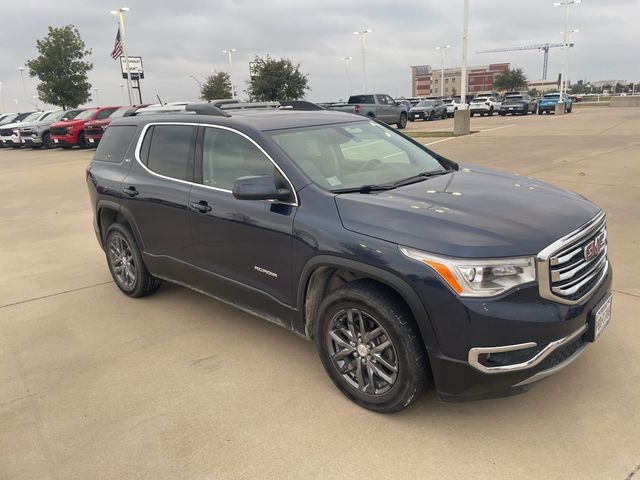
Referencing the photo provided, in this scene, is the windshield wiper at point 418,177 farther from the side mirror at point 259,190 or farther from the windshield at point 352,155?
the side mirror at point 259,190

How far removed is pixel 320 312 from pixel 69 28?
3634 centimetres

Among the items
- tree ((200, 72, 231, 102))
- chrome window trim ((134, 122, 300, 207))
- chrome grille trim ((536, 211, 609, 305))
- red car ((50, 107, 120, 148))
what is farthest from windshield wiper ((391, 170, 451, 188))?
tree ((200, 72, 231, 102))

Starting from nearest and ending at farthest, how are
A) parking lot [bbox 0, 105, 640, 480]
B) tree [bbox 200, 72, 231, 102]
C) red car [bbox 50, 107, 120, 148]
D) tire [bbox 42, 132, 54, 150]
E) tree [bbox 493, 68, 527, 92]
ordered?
parking lot [bbox 0, 105, 640, 480]
red car [bbox 50, 107, 120, 148]
tire [bbox 42, 132, 54, 150]
tree [bbox 200, 72, 231, 102]
tree [bbox 493, 68, 527, 92]

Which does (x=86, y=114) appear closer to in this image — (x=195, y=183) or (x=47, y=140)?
(x=47, y=140)

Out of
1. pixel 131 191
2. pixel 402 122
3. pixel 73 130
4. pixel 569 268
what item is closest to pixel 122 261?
pixel 131 191

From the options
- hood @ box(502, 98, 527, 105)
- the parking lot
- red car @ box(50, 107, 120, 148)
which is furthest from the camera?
hood @ box(502, 98, 527, 105)

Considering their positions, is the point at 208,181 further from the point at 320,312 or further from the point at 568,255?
the point at 568,255

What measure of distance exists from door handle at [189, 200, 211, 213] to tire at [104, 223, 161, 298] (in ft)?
3.61

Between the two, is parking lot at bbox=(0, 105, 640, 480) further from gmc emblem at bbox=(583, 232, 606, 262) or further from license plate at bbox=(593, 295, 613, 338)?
gmc emblem at bbox=(583, 232, 606, 262)

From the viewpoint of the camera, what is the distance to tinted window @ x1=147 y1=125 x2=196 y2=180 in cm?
433

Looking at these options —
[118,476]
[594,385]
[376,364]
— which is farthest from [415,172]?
[118,476]

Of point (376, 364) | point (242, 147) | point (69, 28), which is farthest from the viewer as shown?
point (69, 28)

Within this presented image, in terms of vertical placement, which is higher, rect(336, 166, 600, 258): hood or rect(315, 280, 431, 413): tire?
rect(336, 166, 600, 258): hood

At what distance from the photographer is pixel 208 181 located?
13.4 ft
